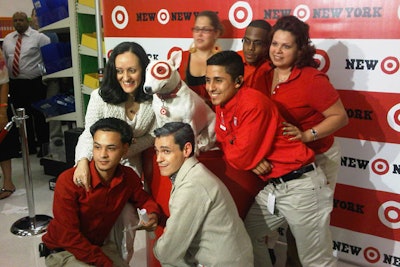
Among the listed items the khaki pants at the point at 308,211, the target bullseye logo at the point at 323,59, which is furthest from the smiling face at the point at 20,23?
the khaki pants at the point at 308,211

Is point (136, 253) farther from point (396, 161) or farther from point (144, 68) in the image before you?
point (396, 161)

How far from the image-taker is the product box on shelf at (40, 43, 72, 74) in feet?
14.2

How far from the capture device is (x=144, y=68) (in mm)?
2137

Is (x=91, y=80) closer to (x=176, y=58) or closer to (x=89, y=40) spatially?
(x=89, y=40)

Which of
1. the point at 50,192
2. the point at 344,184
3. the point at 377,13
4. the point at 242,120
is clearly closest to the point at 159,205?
the point at 242,120

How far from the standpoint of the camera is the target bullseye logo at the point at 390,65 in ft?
7.83

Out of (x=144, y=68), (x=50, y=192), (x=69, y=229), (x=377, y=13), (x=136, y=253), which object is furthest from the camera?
(x=50, y=192)

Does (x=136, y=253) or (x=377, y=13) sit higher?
(x=377, y=13)

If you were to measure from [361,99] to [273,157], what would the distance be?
0.96 meters

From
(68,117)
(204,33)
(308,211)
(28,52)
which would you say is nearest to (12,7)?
(28,52)

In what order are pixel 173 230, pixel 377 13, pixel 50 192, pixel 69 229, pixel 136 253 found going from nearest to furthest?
pixel 173 230 < pixel 69 229 < pixel 377 13 < pixel 136 253 < pixel 50 192

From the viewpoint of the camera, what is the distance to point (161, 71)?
1944 mm

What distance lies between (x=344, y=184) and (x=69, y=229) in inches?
70.5

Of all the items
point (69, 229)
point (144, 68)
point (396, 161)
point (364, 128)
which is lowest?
point (69, 229)
